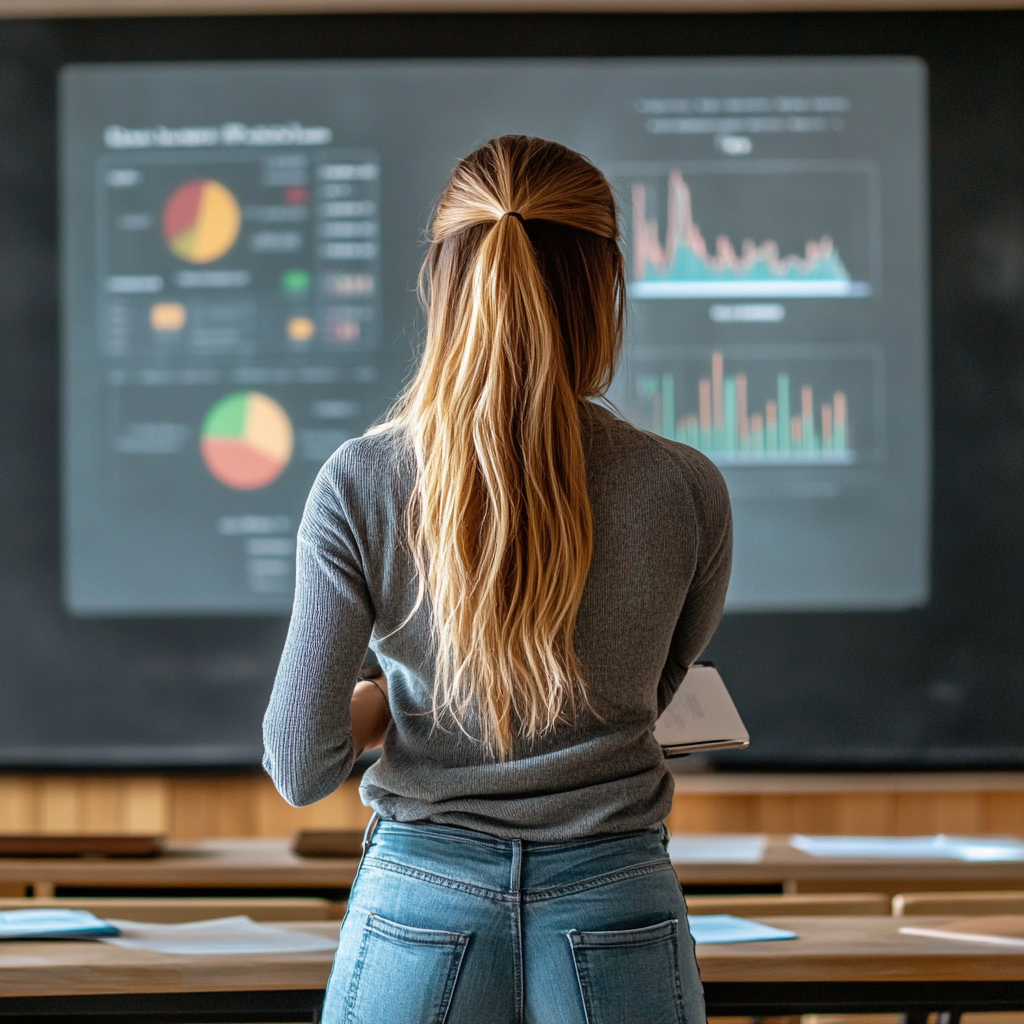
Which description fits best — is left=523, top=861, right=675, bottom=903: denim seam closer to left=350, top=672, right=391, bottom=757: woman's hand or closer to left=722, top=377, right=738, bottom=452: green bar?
left=350, top=672, right=391, bottom=757: woman's hand

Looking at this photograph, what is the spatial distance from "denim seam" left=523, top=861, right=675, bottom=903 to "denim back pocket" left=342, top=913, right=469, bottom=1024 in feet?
0.23

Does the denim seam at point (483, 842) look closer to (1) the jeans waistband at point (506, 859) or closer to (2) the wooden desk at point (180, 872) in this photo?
(1) the jeans waistband at point (506, 859)

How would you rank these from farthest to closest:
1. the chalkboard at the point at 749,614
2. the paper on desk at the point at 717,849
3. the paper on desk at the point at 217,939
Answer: the chalkboard at the point at 749,614
the paper on desk at the point at 717,849
the paper on desk at the point at 217,939

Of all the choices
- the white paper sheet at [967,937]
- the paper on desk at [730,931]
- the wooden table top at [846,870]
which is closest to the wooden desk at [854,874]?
the wooden table top at [846,870]

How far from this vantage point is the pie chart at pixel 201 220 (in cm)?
314

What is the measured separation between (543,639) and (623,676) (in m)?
0.10

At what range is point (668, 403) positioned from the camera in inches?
124

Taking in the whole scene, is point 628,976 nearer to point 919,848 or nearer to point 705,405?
point 919,848

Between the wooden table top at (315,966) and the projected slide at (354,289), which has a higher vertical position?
the projected slide at (354,289)

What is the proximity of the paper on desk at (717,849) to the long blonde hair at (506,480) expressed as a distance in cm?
134

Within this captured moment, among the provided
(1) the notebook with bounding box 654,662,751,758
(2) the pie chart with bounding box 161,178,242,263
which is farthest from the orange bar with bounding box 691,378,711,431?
(1) the notebook with bounding box 654,662,751,758

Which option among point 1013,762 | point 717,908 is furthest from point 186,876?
point 1013,762

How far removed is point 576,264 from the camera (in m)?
1.08

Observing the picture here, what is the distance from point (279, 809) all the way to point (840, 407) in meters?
1.90
